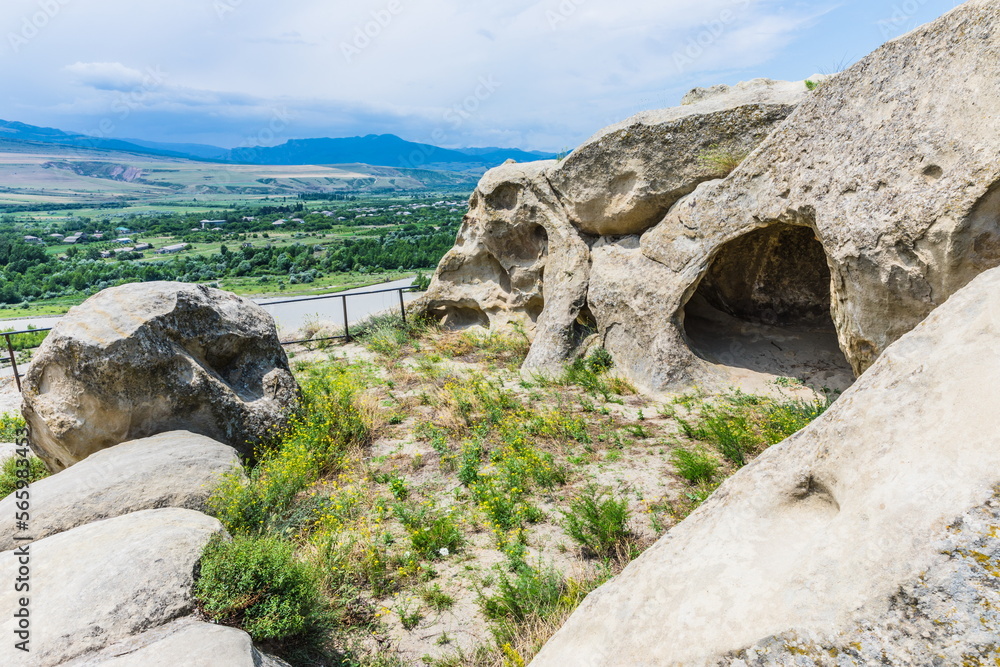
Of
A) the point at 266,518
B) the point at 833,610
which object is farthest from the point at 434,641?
the point at 833,610

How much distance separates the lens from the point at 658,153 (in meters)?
9.16

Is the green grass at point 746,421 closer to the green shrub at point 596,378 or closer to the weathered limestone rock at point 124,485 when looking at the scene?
the green shrub at point 596,378

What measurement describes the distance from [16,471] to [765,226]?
9.76 m

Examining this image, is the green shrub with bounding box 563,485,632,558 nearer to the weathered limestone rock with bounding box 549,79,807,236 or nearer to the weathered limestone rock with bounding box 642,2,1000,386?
the weathered limestone rock with bounding box 642,2,1000,386

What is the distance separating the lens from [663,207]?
962 centimetres

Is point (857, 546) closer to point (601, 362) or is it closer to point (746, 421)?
point (746, 421)

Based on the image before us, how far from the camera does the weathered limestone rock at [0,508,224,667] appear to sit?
325cm

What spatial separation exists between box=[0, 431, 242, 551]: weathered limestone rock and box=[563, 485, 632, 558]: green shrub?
3.36 m

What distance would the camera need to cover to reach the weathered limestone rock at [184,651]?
9.77ft

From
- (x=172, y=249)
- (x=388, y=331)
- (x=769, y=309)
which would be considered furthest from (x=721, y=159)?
(x=172, y=249)

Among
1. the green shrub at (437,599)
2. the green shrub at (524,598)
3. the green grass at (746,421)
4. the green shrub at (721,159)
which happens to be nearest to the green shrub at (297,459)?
the green shrub at (437,599)

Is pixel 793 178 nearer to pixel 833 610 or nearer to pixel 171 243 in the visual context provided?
pixel 833 610

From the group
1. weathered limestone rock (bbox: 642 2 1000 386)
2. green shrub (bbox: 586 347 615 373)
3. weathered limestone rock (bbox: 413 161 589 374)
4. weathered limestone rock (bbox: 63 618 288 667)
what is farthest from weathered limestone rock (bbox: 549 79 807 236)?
weathered limestone rock (bbox: 63 618 288 667)

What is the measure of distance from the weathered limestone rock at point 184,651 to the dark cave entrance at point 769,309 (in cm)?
752
